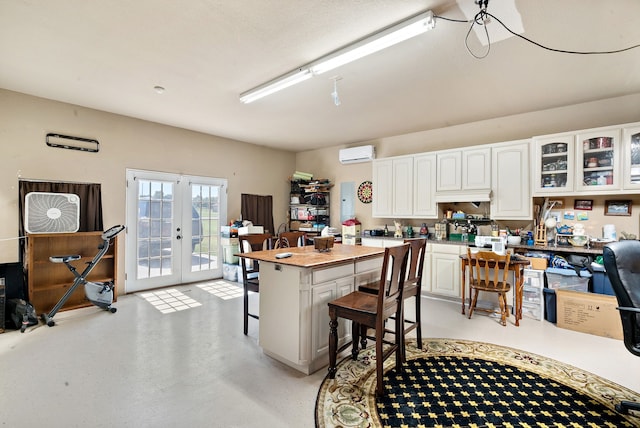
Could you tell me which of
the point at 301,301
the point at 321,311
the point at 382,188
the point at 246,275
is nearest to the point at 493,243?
the point at 382,188

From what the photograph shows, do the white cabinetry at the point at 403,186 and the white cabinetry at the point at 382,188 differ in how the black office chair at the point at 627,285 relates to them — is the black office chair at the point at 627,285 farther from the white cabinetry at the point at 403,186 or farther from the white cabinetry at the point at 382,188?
the white cabinetry at the point at 382,188

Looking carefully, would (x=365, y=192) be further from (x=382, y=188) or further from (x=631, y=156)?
(x=631, y=156)

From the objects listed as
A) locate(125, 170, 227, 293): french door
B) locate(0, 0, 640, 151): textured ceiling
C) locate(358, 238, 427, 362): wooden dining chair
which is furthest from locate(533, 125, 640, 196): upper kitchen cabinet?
locate(125, 170, 227, 293): french door

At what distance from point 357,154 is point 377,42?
12.0 ft

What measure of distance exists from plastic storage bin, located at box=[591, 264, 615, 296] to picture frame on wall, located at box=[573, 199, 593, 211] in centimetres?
91

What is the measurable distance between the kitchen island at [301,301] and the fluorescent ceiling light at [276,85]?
6.22 ft

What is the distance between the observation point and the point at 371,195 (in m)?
6.24

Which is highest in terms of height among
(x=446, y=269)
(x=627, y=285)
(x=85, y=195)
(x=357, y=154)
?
(x=357, y=154)

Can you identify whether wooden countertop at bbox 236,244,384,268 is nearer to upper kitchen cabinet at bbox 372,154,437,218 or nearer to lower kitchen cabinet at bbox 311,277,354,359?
lower kitchen cabinet at bbox 311,277,354,359

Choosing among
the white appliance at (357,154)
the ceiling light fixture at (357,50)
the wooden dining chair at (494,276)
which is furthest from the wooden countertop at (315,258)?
the white appliance at (357,154)

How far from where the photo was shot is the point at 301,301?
2.43 metres

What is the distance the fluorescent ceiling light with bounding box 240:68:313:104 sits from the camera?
3.17 meters

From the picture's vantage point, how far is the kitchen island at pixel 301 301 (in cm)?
245

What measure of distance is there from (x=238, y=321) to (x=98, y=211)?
9.41 ft
